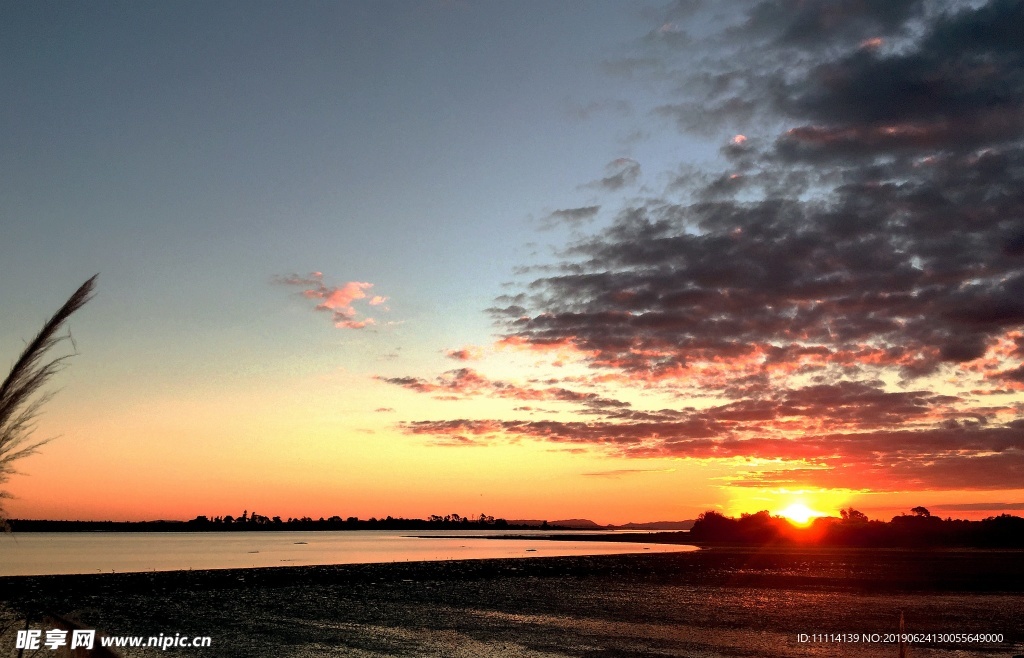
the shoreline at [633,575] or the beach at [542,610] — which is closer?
the beach at [542,610]

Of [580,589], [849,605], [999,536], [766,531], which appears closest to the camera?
[849,605]

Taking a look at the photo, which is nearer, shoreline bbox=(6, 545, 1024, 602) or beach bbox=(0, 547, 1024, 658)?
beach bbox=(0, 547, 1024, 658)

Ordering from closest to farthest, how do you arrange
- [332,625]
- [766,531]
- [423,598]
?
[332,625]
[423,598]
[766,531]

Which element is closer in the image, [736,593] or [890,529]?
[736,593]

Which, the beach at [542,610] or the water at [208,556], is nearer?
the beach at [542,610]

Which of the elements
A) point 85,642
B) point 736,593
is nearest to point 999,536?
point 736,593

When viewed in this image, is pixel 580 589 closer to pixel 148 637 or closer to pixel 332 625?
pixel 332 625

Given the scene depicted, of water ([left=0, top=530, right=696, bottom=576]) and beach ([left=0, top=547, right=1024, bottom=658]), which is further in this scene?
water ([left=0, top=530, right=696, bottom=576])

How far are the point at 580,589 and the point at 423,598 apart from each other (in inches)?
420

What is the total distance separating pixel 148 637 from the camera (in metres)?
27.0

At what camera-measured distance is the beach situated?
1013 inches

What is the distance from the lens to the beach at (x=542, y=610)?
25.7 meters

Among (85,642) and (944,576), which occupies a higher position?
(85,642)

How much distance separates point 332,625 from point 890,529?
142601 millimetres
